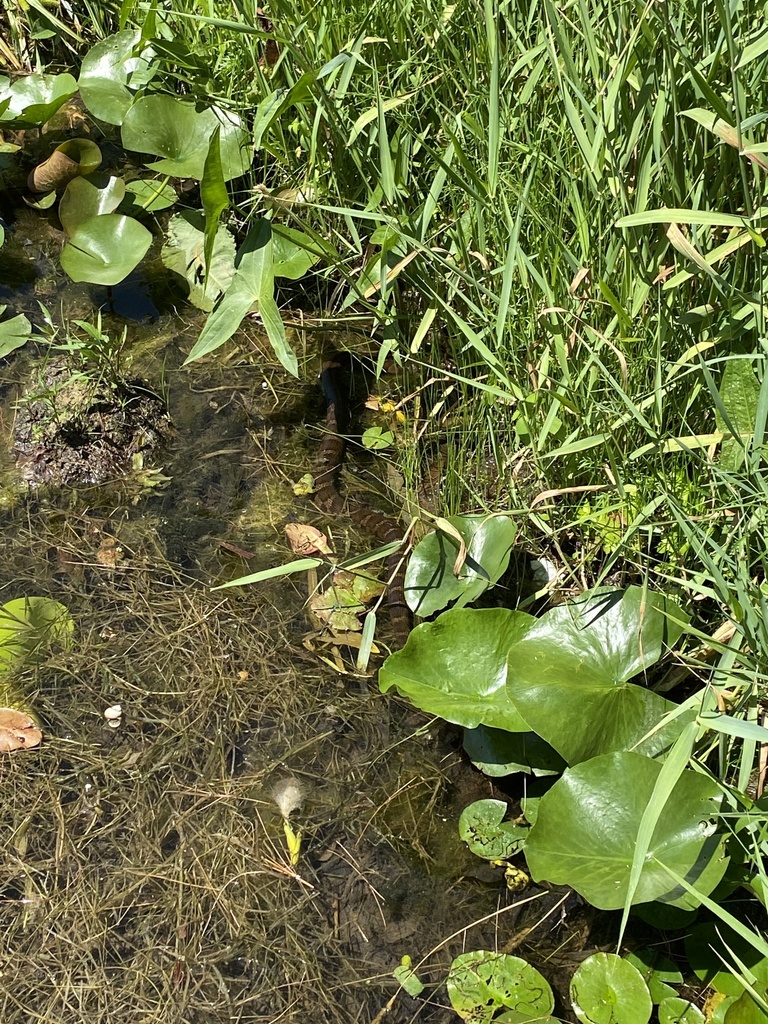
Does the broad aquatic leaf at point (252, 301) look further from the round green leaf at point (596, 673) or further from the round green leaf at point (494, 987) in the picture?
the round green leaf at point (494, 987)

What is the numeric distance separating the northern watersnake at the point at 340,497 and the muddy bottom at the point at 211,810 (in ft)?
0.42

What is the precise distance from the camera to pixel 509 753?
1.86 meters

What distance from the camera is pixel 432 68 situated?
2.28m

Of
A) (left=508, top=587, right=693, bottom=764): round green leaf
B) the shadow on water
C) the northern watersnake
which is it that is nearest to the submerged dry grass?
the shadow on water

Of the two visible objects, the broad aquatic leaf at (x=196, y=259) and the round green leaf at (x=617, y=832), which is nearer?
the round green leaf at (x=617, y=832)

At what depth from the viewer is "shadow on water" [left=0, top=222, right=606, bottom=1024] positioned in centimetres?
169

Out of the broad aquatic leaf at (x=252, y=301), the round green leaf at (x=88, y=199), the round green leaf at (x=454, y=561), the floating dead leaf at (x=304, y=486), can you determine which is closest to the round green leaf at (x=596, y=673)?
the round green leaf at (x=454, y=561)

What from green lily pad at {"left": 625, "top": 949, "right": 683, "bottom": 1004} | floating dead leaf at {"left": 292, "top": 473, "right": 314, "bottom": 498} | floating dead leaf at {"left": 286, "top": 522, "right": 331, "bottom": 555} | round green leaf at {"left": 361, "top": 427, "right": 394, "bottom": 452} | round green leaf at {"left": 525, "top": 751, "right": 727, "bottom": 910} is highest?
round green leaf at {"left": 525, "top": 751, "right": 727, "bottom": 910}

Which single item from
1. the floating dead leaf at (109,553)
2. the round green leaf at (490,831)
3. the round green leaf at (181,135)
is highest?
the round green leaf at (181,135)

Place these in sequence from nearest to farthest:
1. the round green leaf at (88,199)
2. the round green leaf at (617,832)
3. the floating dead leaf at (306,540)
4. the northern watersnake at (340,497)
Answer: the round green leaf at (617,832), the northern watersnake at (340,497), the floating dead leaf at (306,540), the round green leaf at (88,199)

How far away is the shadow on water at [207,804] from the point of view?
5.53 feet

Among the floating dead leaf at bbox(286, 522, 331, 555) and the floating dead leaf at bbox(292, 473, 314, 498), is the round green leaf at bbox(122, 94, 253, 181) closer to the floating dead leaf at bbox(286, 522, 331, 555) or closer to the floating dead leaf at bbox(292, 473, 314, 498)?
the floating dead leaf at bbox(292, 473, 314, 498)

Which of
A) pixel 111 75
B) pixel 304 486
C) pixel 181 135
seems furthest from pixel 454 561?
pixel 111 75

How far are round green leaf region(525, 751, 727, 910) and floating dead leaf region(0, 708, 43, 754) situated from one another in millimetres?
1125
